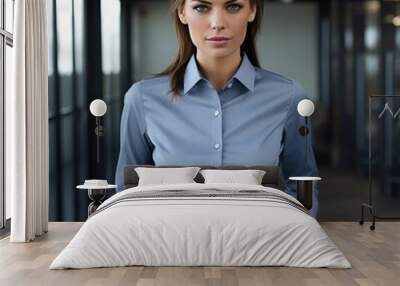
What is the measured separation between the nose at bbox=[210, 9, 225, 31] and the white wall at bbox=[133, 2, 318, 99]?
0.65 metres

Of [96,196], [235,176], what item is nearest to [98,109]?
[96,196]

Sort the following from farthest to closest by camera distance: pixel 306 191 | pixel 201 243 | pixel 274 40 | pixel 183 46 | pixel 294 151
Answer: pixel 274 40
pixel 183 46
pixel 294 151
pixel 306 191
pixel 201 243

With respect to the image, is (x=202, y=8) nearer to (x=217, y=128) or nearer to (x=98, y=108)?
(x=217, y=128)

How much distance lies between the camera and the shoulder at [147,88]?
7.38 m

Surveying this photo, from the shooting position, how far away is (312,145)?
7609mm

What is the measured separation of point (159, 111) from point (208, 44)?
818 millimetres

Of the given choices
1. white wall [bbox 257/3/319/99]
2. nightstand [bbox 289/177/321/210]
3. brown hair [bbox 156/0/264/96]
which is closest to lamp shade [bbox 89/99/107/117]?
brown hair [bbox 156/0/264/96]

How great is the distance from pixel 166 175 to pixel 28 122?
4.31 ft

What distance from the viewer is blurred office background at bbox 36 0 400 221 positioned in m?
7.64

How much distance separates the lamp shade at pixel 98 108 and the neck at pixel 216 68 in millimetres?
1030

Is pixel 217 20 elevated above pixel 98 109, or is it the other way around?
pixel 217 20

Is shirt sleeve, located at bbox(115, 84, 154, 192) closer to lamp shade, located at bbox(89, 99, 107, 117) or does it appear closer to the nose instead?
lamp shade, located at bbox(89, 99, 107, 117)

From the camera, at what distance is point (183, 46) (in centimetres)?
742

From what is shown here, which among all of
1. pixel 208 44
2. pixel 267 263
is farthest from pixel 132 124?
pixel 267 263
